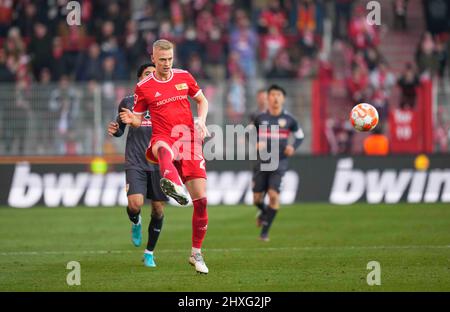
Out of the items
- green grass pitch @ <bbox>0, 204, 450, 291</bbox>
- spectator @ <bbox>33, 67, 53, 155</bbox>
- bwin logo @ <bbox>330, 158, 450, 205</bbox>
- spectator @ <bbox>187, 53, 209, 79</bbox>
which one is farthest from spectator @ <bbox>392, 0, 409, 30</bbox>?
spectator @ <bbox>33, 67, 53, 155</bbox>

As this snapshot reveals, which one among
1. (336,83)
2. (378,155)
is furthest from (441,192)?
(336,83)

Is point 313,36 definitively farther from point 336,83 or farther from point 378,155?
point 378,155

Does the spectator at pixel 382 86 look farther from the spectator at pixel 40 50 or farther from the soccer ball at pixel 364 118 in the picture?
the soccer ball at pixel 364 118

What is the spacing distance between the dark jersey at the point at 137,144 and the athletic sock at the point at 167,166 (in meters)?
1.62

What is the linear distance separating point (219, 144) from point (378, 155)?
3.75 meters

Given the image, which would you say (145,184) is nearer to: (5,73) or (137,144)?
(137,144)

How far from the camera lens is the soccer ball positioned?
14969 mm

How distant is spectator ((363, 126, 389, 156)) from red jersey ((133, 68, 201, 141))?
12582 millimetres

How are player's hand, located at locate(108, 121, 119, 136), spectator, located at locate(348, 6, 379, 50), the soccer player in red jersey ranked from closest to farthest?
the soccer player in red jersey
player's hand, located at locate(108, 121, 119, 136)
spectator, located at locate(348, 6, 379, 50)

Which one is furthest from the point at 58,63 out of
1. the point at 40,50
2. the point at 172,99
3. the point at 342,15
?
the point at 172,99

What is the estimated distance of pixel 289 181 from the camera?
24.0 m

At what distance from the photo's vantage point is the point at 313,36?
94.3ft

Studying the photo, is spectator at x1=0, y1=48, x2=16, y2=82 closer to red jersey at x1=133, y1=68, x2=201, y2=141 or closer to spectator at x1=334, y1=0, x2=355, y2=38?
spectator at x1=334, y1=0, x2=355, y2=38

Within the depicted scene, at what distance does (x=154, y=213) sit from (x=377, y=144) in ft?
38.9
